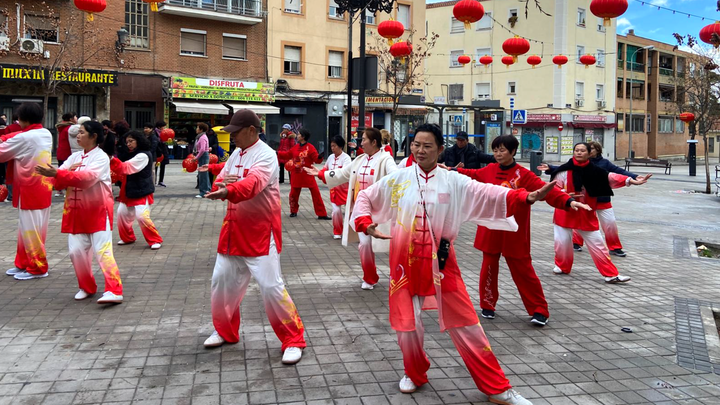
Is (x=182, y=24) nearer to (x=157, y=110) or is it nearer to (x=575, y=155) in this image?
(x=157, y=110)

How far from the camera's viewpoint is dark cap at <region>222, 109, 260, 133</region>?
4.47m

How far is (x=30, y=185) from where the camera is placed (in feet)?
21.8

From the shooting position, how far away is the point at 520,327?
17.8 feet

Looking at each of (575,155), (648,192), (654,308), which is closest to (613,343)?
(654,308)

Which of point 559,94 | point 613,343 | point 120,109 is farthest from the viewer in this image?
point 559,94

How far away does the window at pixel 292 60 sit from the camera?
3155 centimetres

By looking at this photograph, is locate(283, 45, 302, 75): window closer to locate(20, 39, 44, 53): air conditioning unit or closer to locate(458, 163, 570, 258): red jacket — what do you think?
locate(20, 39, 44, 53): air conditioning unit

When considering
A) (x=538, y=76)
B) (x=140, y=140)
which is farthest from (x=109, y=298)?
(x=538, y=76)

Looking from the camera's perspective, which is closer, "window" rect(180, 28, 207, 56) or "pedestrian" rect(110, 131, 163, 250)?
"pedestrian" rect(110, 131, 163, 250)

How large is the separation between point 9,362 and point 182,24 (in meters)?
26.6

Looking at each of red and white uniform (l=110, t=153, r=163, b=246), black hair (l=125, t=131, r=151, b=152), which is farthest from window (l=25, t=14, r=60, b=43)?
black hair (l=125, t=131, r=151, b=152)

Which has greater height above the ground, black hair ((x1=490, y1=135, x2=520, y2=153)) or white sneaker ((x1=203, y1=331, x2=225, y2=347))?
black hair ((x1=490, y1=135, x2=520, y2=153))

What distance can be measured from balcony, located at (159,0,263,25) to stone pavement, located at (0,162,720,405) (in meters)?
21.6

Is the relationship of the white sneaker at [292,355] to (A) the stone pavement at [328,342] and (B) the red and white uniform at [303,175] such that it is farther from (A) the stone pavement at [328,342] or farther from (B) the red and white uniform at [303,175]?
(B) the red and white uniform at [303,175]
